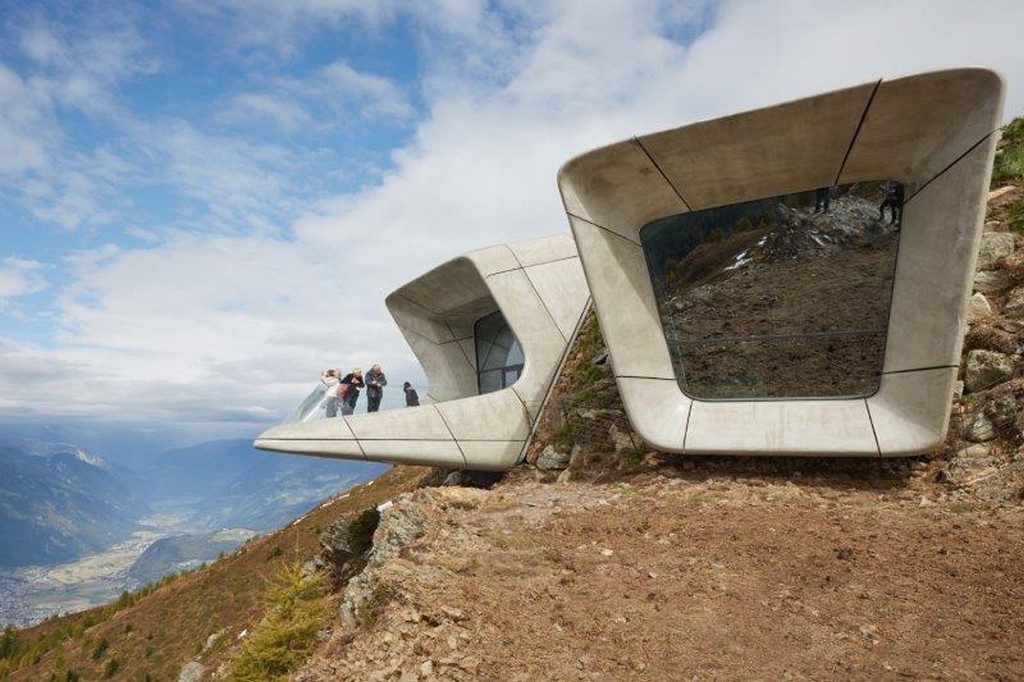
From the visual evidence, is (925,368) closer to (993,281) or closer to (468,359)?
(993,281)

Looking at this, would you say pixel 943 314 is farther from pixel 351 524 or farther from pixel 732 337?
pixel 351 524

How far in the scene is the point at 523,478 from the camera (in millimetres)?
14961

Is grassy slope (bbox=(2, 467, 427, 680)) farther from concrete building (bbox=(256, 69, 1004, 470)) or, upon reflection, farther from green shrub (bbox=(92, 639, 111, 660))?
concrete building (bbox=(256, 69, 1004, 470))

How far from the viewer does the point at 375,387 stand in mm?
15695

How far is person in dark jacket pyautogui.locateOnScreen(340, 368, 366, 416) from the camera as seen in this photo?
14.6 metres

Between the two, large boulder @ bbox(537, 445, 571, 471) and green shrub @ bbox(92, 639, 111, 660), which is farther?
green shrub @ bbox(92, 639, 111, 660)

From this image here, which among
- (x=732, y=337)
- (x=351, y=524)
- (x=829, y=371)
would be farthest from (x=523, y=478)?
(x=829, y=371)

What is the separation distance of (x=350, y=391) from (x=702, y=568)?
10269mm

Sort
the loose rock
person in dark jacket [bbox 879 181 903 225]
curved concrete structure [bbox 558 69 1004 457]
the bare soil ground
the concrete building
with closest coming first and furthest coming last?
the bare soil ground, curved concrete structure [bbox 558 69 1004 457], the concrete building, person in dark jacket [bbox 879 181 903 225], the loose rock

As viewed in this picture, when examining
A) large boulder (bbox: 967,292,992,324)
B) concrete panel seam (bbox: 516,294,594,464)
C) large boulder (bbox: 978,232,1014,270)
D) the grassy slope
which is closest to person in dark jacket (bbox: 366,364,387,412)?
concrete panel seam (bbox: 516,294,594,464)

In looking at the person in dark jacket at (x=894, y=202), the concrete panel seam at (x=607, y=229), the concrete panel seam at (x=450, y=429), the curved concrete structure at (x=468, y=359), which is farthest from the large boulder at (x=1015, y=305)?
the concrete panel seam at (x=450, y=429)

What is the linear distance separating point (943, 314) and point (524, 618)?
28.6 ft

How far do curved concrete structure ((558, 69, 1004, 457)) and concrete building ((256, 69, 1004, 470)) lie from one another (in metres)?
0.03

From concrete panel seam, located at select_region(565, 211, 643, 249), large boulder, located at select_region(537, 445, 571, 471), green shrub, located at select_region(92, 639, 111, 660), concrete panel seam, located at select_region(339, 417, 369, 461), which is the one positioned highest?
concrete panel seam, located at select_region(565, 211, 643, 249)
